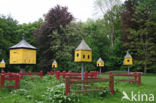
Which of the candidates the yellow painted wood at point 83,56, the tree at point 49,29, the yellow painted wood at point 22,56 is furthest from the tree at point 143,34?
the yellow painted wood at point 22,56

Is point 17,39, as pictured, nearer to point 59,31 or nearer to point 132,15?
point 59,31

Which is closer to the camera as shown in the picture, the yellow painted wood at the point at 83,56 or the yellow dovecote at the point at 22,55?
the yellow painted wood at the point at 83,56

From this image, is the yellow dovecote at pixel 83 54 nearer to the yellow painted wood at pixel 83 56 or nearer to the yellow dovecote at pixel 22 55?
the yellow painted wood at pixel 83 56

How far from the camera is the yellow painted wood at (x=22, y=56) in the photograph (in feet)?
43.1

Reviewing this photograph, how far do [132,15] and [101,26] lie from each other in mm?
13237

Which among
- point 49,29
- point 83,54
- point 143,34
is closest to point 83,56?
point 83,54

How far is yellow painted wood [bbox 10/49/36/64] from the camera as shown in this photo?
13.1 metres

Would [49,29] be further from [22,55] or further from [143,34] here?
[22,55]

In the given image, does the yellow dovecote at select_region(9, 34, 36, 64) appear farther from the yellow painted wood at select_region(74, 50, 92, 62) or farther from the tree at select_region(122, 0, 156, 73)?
the tree at select_region(122, 0, 156, 73)

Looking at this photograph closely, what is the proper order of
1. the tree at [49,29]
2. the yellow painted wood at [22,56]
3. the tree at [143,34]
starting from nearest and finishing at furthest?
the yellow painted wood at [22,56]
the tree at [143,34]
the tree at [49,29]

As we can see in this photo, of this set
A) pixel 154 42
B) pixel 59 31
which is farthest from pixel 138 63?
pixel 59 31

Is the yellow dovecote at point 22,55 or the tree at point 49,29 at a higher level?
the tree at point 49,29

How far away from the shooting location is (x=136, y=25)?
3478 centimetres

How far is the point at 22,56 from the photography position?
1313 cm
